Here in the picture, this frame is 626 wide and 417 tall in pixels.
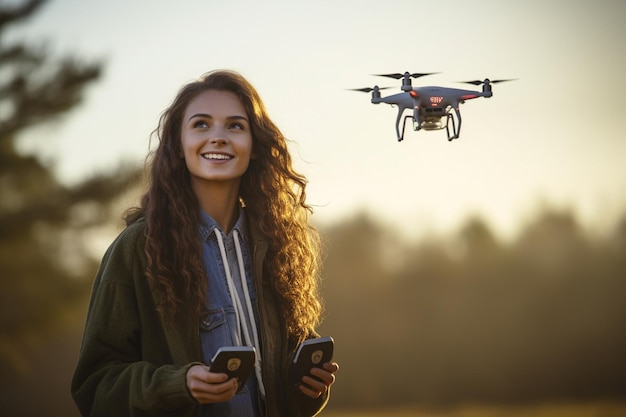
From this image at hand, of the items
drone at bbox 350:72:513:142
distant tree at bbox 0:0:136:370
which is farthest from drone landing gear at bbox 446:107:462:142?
distant tree at bbox 0:0:136:370

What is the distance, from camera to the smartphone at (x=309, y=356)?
2.98 meters

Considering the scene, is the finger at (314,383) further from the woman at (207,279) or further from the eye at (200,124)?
the eye at (200,124)

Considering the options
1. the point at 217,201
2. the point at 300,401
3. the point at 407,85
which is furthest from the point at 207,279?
the point at 407,85

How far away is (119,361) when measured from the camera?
2.91 metres

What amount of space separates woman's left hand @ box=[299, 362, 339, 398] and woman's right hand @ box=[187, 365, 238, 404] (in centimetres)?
39

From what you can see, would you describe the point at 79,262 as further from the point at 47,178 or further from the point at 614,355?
the point at 614,355

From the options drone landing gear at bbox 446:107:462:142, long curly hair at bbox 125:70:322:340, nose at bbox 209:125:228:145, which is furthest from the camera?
nose at bbox 209:125:228:145

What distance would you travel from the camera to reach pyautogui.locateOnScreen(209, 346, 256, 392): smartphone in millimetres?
2625

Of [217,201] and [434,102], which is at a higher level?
[434,102]

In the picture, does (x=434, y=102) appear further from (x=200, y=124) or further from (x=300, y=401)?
(x=300, y=401)

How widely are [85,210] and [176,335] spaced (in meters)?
11.0

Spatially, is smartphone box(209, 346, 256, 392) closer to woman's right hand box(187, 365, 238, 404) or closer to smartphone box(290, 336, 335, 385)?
woman's right hand box(187, 365, 238, 404)

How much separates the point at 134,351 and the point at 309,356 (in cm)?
56

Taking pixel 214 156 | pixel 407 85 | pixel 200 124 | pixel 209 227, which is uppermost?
pixel 407 85
